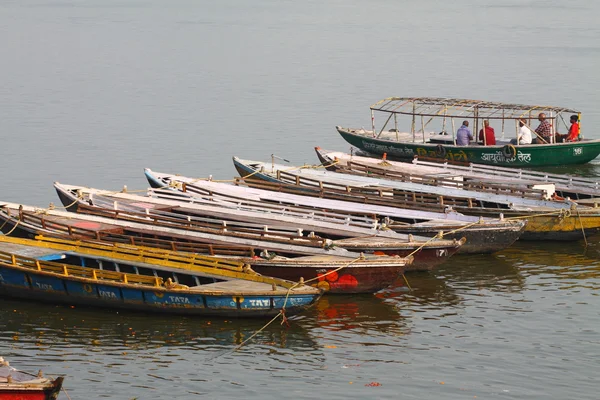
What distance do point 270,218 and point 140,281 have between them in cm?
616

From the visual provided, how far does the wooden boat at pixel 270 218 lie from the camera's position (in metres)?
28.3

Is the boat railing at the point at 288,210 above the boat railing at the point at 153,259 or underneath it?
above

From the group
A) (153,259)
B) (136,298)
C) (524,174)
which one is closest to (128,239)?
(153,259)

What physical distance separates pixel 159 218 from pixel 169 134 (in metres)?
24.3

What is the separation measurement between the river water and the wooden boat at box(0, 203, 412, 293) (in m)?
0.84

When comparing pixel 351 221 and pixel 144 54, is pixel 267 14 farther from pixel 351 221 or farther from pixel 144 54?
pixel 351 221

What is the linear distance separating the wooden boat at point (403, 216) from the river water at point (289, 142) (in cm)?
88

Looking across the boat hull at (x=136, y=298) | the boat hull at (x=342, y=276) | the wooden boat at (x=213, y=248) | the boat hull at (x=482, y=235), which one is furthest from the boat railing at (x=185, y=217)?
the boat hull at (x=136, y=298)

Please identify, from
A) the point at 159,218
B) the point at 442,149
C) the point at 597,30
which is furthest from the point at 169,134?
the point at 597,30

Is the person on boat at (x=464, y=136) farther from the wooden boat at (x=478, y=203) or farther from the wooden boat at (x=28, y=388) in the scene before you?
the wooden boat at (x=28, y=388)

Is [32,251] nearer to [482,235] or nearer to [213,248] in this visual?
[213,248]

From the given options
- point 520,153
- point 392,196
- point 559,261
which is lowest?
point 559,261

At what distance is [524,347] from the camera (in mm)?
24281

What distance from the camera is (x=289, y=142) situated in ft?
171
